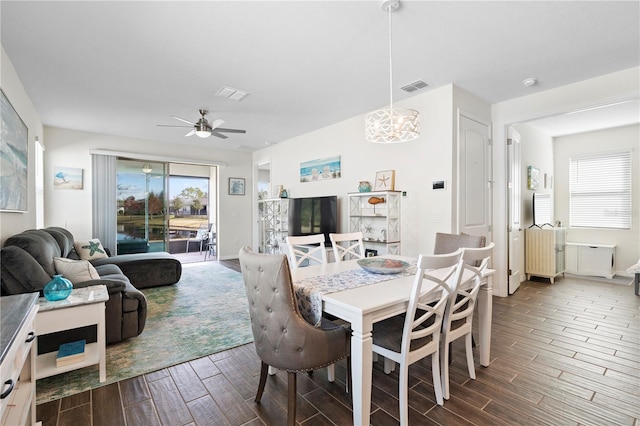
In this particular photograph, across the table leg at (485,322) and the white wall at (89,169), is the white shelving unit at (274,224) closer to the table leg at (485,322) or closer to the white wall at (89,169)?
the white wall at (89,169)

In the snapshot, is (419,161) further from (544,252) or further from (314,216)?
(544,252)

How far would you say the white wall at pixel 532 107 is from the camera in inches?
124

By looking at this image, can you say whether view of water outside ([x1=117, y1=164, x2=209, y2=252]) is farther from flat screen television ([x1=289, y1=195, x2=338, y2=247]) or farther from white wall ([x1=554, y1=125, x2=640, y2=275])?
white wall ([x1=554, y1=125, x2=640, y2=275])

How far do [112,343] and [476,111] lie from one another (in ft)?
15.9

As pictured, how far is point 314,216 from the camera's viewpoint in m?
5.31

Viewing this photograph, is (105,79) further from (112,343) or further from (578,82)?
(578,82)

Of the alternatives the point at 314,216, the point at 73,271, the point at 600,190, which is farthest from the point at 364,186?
the point at 600,190

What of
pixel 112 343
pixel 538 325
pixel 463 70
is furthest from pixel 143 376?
pixel 463 70

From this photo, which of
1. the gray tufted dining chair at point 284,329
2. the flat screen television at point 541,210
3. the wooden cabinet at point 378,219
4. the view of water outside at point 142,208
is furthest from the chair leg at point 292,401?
the view of water outside at point 142,208

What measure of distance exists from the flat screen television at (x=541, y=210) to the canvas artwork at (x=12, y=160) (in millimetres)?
7030

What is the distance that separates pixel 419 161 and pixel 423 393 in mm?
2760

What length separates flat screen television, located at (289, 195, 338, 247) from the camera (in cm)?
498

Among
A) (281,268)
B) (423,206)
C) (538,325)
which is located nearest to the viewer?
(281,268)

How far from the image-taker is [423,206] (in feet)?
12.7
